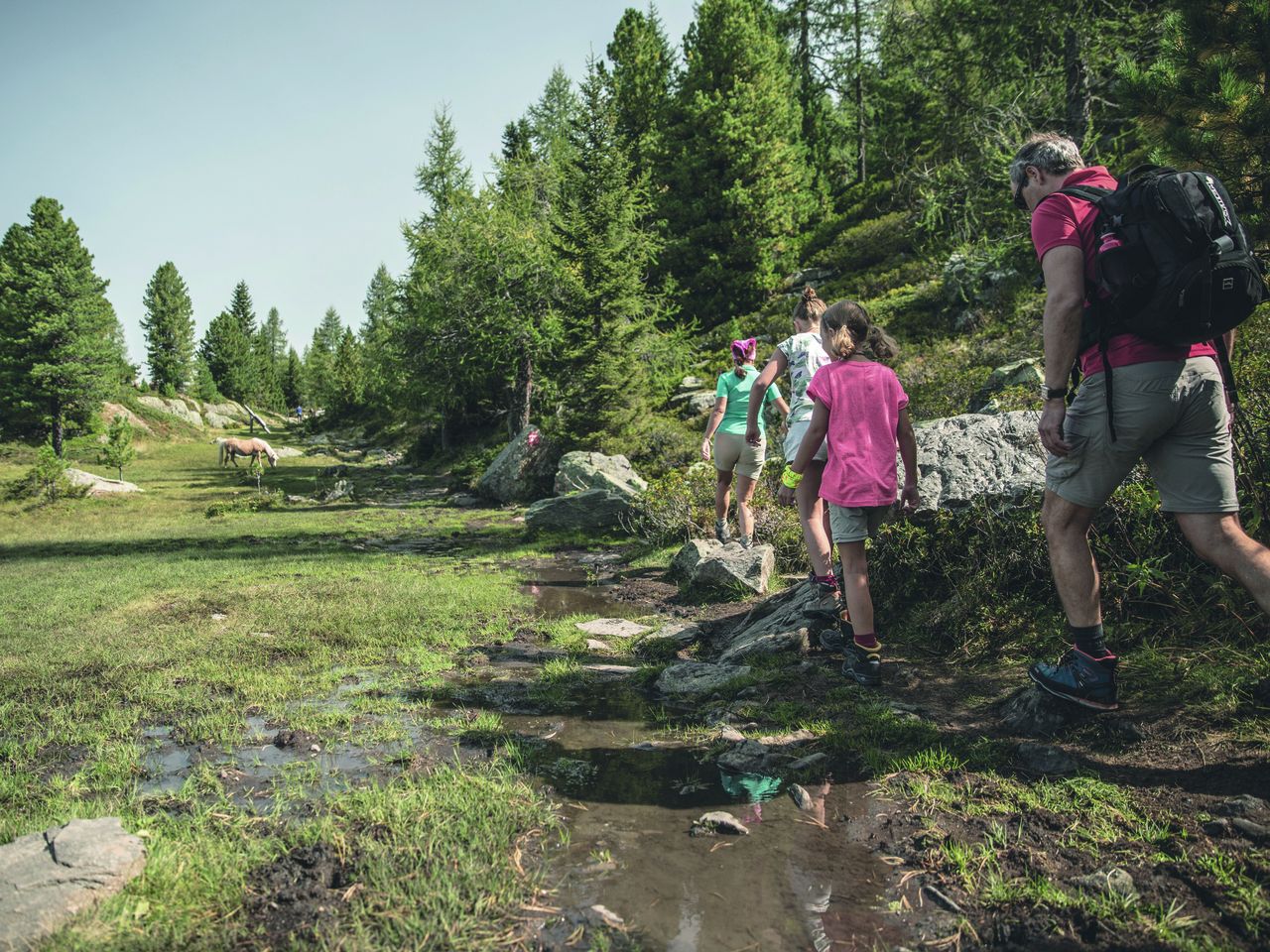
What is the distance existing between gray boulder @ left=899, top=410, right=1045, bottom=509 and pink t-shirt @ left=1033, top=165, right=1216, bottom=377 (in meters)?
2.25

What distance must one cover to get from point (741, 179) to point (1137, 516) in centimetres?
2310

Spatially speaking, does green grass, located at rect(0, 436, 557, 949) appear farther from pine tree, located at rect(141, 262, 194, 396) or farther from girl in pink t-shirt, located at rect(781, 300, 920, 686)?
pine tree, located at rect(141, 262, 194, 396)

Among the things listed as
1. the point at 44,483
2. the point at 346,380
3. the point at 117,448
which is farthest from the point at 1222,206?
the point at 346,380

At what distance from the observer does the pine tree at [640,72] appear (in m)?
31.0

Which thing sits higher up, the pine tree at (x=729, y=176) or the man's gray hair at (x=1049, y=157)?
the pine tree at (x=729, y=176)

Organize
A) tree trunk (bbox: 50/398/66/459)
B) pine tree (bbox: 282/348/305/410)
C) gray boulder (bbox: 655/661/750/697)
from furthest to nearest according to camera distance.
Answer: pine tree (bbox: 282/348/305/410)
tree trunk (bbox: 50/398/66/459)
gray boulder (bbox: 655/661/750/697)

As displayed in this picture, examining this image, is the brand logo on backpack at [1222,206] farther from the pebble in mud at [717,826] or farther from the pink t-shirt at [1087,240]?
the pebble in mud at [717,826]

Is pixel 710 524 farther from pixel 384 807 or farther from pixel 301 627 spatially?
pixel 384 807

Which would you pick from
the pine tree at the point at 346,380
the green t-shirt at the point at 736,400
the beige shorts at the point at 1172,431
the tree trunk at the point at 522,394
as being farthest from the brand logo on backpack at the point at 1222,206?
the pine tree at the point at 346,380

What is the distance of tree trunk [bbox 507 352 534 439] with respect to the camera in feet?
77.1

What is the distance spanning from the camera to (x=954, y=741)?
369 centimetres

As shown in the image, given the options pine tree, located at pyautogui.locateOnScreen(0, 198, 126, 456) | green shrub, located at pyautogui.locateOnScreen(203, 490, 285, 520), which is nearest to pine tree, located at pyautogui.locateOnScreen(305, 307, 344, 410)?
pine tree, located at pyautogui.locateOnScreen(0, 198, 126, 456)

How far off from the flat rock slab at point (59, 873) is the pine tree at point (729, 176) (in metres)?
24.6

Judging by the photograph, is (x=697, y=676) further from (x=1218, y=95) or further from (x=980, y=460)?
(x=1218, y=95)
